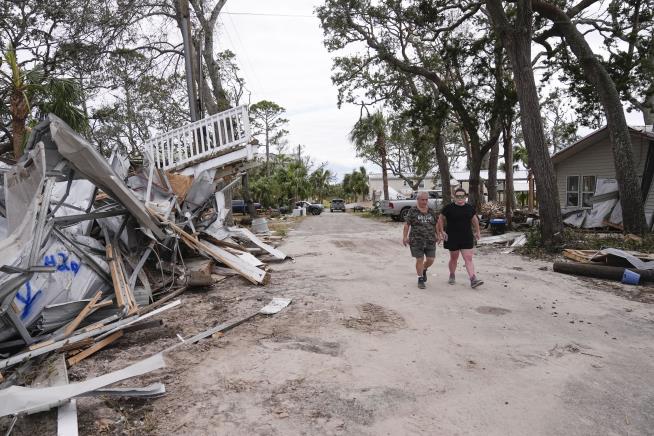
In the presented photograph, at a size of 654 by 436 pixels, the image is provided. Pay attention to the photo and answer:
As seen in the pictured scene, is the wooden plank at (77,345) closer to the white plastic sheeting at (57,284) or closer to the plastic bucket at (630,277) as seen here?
the white plastic sheeting at (57,284)

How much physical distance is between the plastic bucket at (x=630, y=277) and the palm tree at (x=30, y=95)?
1177 cm

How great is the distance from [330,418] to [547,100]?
27904 millimetres

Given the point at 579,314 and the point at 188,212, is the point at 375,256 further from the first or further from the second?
the point at 579,314

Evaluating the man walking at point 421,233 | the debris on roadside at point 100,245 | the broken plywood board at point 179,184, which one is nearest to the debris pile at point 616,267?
the man walking at point 421,233

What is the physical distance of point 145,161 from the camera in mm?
9625

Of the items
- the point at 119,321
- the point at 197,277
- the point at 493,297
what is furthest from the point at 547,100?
the point at 119,321

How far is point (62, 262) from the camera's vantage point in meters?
5.53

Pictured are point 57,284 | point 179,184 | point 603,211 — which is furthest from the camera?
point 603,211

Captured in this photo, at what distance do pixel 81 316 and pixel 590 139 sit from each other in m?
18.7

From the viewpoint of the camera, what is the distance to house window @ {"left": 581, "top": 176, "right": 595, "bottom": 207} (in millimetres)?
17938

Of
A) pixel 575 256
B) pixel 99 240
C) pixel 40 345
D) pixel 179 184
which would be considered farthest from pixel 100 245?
pixel 575 256

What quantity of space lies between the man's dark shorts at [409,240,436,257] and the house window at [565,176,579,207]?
14.8m

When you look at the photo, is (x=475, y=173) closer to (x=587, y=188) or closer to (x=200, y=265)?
(x=587, y=188)

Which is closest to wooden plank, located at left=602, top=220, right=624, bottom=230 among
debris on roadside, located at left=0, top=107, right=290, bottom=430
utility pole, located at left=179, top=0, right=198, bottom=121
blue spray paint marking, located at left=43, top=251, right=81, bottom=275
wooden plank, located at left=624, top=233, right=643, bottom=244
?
wooden plank, located at left=624, top=233, right=643, bottom=244
